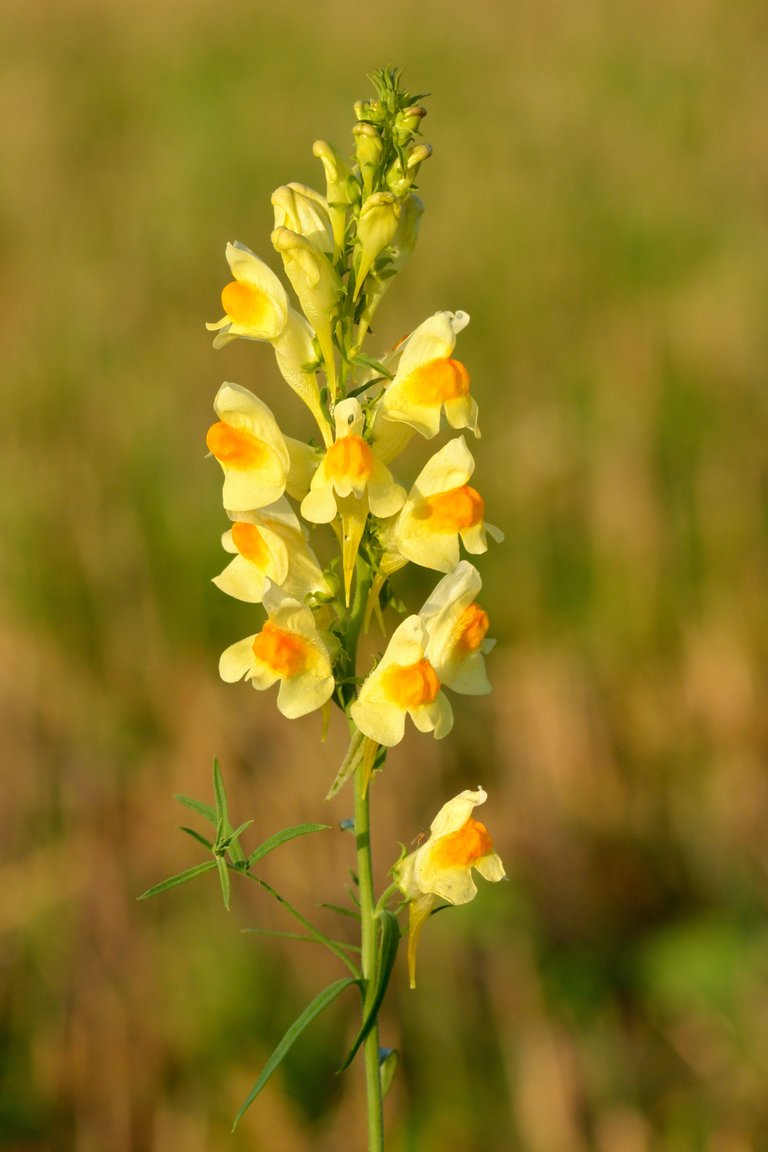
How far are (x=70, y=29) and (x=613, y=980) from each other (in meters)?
8.65

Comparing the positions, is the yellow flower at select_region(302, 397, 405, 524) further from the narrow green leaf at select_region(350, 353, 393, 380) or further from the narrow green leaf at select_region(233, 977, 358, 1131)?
the narrow green leaf at select_region(233, 977, 358, 1131)

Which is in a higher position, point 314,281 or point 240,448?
point 314,281

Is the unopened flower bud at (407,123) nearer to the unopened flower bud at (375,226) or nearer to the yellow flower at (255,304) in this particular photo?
the unopened flower bud at (375,226)

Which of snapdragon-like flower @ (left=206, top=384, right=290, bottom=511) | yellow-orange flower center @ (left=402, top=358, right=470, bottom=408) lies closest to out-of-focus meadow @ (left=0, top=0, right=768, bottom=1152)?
snapdragon-like flower @ (left=206, top=384, right=290, bottom=511)

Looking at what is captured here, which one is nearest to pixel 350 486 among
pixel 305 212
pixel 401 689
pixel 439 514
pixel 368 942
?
pixel 439 514

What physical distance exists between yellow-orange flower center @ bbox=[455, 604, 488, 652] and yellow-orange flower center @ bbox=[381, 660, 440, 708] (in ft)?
0.33

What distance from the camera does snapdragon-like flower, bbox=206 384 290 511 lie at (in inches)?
58.6

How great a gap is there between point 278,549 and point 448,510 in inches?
8.2

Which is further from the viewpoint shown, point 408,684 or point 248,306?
point 248,306

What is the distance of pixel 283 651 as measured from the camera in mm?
1408

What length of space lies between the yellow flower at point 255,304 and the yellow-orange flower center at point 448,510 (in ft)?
0.91

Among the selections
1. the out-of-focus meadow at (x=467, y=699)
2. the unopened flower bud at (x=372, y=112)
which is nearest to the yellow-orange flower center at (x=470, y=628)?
the unopened flower bud at (x=372, y=112)

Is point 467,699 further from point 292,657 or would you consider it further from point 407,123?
point 407,123

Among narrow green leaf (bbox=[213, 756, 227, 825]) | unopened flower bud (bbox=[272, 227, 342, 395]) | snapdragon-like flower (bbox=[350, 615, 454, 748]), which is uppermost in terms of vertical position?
unopened flower bud (bbox=[272, 227, 342, 395])
